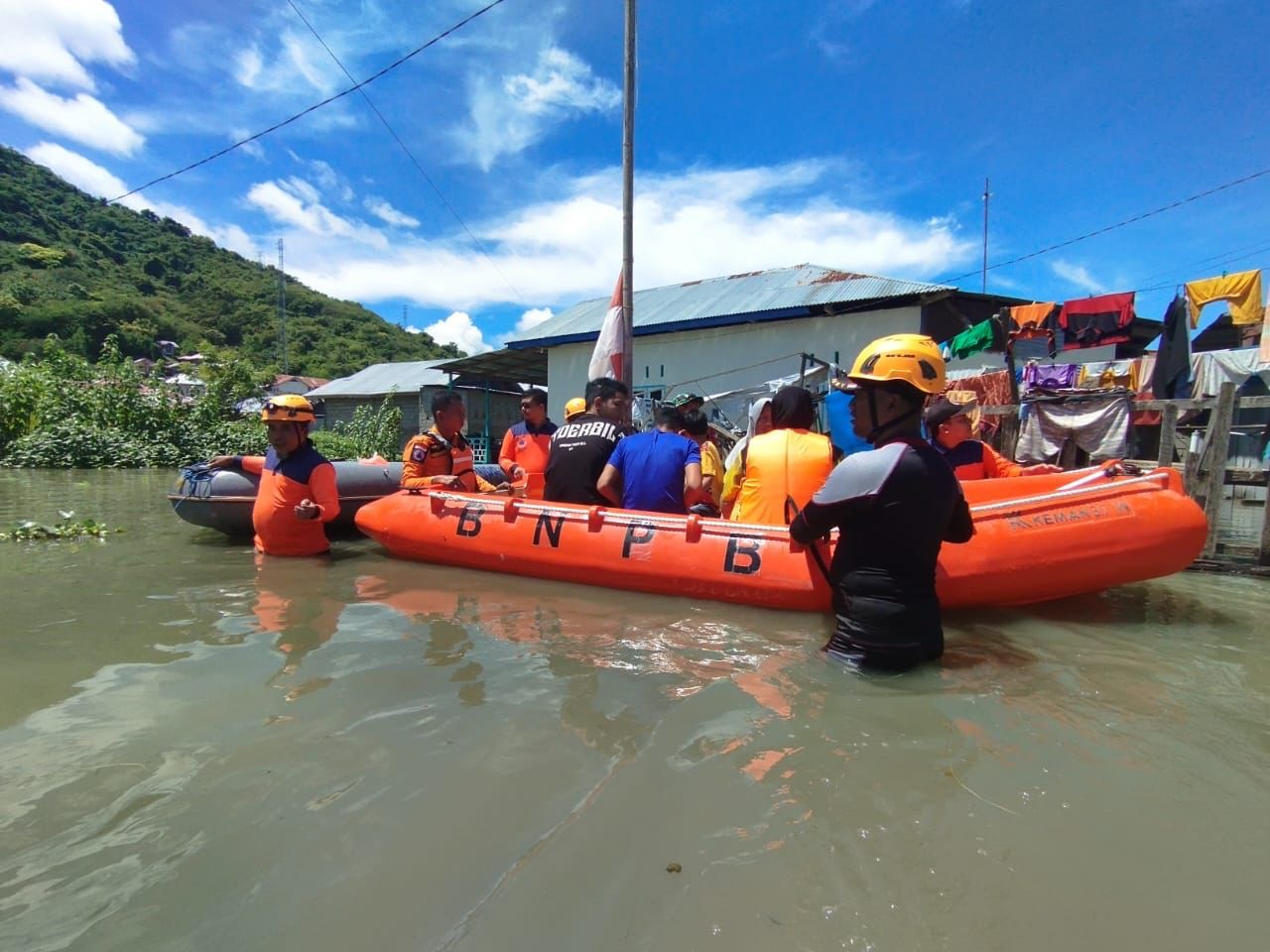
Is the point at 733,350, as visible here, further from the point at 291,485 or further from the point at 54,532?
the point at 54,532

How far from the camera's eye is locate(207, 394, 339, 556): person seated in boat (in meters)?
5.04

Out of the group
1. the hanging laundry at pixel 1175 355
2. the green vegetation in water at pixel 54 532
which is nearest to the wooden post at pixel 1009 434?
the hanging laundry at pixel 1175 355

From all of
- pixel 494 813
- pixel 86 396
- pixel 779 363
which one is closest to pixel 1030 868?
pixel 494 813

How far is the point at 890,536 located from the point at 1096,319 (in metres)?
10.1

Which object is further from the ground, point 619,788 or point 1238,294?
point 1238,294

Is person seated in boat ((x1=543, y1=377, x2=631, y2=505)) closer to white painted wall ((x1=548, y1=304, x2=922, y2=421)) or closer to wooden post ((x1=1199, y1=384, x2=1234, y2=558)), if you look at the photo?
wooden post ((x1=1199, y1=384, x2=1234, y2=558))

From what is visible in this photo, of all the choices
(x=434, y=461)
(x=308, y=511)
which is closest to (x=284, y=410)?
(x=308, y=511)

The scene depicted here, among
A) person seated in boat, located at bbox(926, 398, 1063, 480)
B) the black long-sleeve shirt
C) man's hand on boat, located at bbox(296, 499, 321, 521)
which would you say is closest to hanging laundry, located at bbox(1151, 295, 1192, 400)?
person seated in boat, located at bbox(926, 398, 1063, 480)

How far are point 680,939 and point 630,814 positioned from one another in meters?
0.48

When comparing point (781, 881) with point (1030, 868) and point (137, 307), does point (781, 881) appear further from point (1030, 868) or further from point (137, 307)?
point (137, 307)

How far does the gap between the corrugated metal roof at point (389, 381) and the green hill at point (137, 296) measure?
26043mm

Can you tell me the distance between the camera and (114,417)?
17.6 m

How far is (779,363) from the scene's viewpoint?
14.4m

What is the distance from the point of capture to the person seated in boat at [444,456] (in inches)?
221
